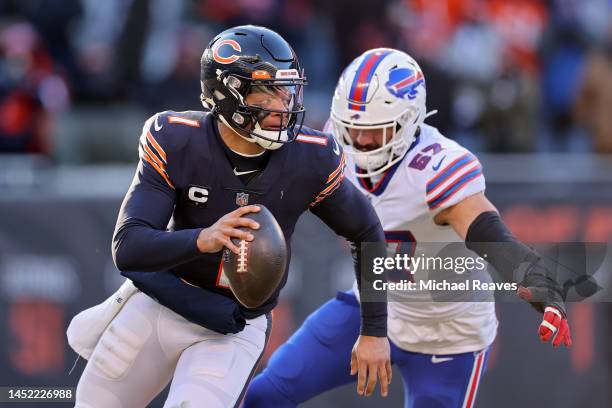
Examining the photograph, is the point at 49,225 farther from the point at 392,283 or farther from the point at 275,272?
the point at 275,272

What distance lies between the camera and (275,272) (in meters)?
3.56

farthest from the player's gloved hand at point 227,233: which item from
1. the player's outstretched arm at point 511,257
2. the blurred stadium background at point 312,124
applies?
the blurred stadium background at point 312,124

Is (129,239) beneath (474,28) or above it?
above

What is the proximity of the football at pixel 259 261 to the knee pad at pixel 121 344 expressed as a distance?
0.54 metres

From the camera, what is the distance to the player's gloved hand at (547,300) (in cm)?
380

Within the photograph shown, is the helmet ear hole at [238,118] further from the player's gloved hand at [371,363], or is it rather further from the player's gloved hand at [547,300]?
the player's gloved hand at [547,300]

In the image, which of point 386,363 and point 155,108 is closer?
point 386,363

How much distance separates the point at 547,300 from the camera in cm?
384

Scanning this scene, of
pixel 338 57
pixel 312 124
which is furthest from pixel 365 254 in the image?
pixel 338 57

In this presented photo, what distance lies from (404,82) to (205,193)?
1.10m

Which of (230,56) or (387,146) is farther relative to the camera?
(387,146)

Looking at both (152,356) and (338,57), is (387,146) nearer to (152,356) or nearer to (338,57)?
(152,356)

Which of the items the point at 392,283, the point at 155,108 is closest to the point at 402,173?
the point at 392,283

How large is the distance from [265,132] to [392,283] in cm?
107
